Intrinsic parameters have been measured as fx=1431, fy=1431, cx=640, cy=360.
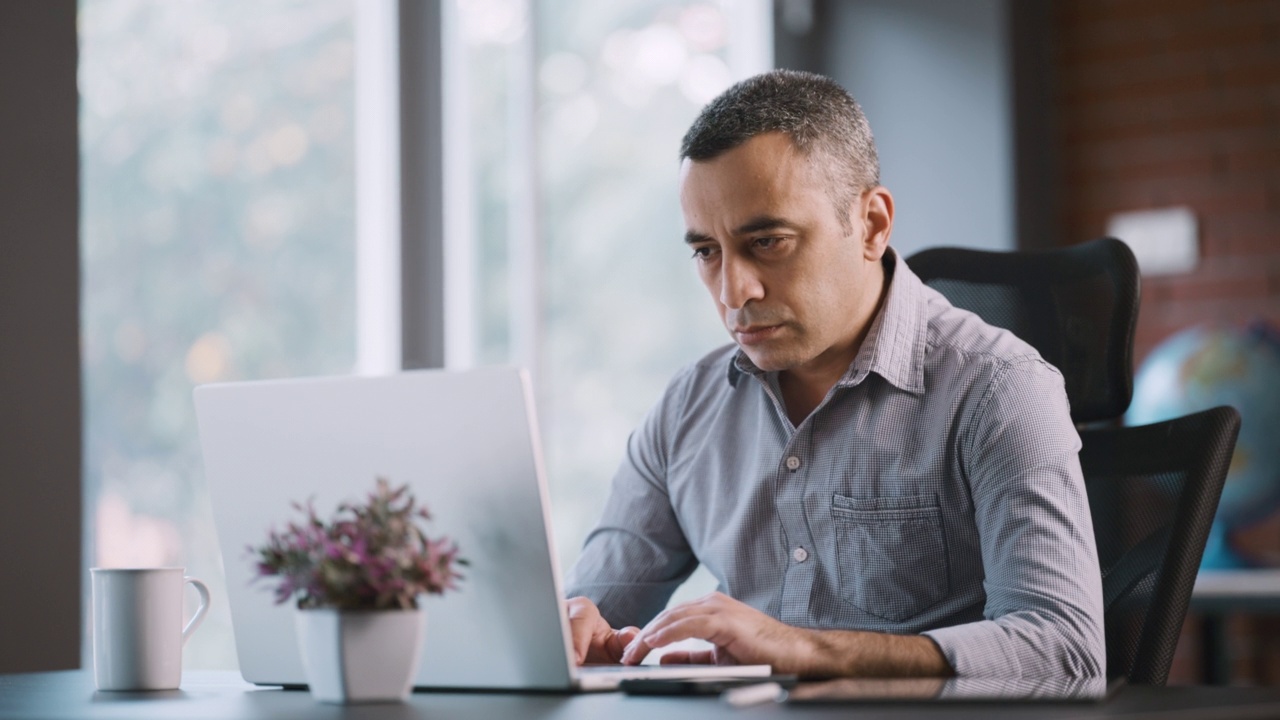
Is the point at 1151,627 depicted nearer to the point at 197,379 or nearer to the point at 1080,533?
the point at 1080,533

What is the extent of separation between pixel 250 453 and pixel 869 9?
123 inches

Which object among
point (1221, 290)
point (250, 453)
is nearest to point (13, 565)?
point (250, 453)

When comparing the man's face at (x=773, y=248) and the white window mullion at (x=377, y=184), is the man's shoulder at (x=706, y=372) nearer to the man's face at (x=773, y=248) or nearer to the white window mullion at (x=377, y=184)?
the man's face at (x=773, y=248)

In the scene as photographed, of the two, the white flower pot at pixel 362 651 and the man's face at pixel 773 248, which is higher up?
the man's face at pixel 773 248

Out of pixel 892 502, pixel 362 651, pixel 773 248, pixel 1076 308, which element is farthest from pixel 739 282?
pixel 362 651

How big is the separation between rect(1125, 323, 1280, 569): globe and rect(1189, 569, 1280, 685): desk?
0.19 m

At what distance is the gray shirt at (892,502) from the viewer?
139 centimetres

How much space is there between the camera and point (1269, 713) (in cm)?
97

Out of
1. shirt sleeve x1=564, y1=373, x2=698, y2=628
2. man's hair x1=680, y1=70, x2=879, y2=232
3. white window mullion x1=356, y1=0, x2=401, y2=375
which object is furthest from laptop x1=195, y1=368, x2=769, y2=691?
white window mullion x1=356, y1=0, x2=401, y2=375

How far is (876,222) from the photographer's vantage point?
5.74 feet

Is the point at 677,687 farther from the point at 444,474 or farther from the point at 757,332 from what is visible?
the point at 757,332

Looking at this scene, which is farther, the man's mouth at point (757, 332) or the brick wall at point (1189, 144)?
the brick wall at point (1189, 144)

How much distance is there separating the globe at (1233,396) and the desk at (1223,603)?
185mm

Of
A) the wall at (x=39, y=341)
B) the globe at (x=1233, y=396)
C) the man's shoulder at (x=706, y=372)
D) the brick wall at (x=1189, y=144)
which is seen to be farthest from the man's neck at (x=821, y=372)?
the brick wall at (x=1189, y=144)
